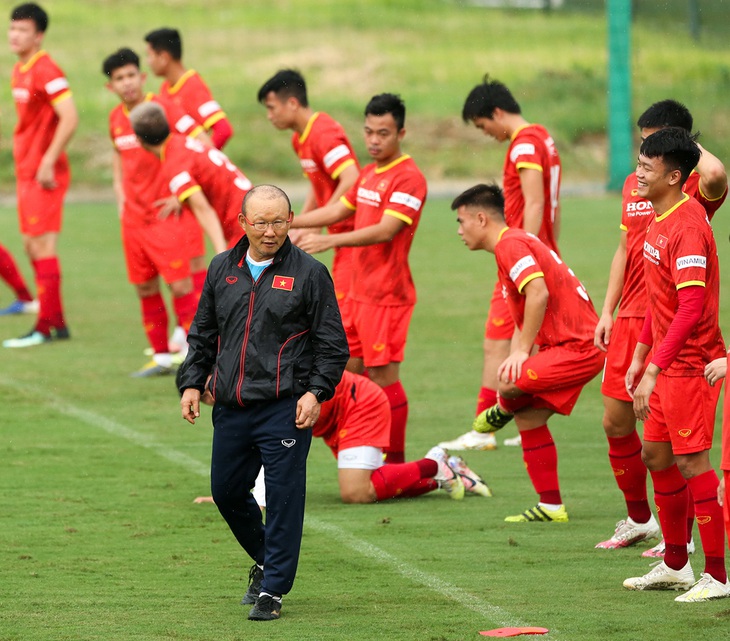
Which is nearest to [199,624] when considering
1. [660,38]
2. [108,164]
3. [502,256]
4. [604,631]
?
[604,631]

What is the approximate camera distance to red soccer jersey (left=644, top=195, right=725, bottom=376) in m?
5.49

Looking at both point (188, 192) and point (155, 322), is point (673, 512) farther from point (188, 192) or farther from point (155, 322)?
point (155, 322)

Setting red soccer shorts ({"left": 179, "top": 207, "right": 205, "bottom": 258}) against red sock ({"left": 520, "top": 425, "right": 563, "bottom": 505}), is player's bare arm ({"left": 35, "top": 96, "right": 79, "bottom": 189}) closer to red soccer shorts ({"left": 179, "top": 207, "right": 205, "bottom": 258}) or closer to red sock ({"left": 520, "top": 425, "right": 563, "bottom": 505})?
red soccer shorts ({"left": 179, "top": 207, "right": 205, "bottom": 258})

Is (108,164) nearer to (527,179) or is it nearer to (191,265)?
(191,265)

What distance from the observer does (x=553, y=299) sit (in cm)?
716

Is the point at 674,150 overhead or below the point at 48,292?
overhead

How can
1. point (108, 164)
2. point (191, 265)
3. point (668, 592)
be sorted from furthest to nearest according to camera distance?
1. point (108, 164)
2. point (191, 265)
3. point (668, 592)

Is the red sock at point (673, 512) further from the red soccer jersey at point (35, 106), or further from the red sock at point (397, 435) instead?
the red soccer jersey at point (35, 106)

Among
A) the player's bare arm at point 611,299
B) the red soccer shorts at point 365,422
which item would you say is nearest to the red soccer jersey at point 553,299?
the player's bare arm at point 611,299

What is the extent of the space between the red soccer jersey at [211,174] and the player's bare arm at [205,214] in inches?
6.5

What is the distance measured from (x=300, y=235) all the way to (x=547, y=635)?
12.5 feet

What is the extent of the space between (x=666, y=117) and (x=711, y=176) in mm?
401

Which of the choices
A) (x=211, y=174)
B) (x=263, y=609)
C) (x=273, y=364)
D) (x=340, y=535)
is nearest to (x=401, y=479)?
(x=340, y=535)

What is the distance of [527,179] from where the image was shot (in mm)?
8742
